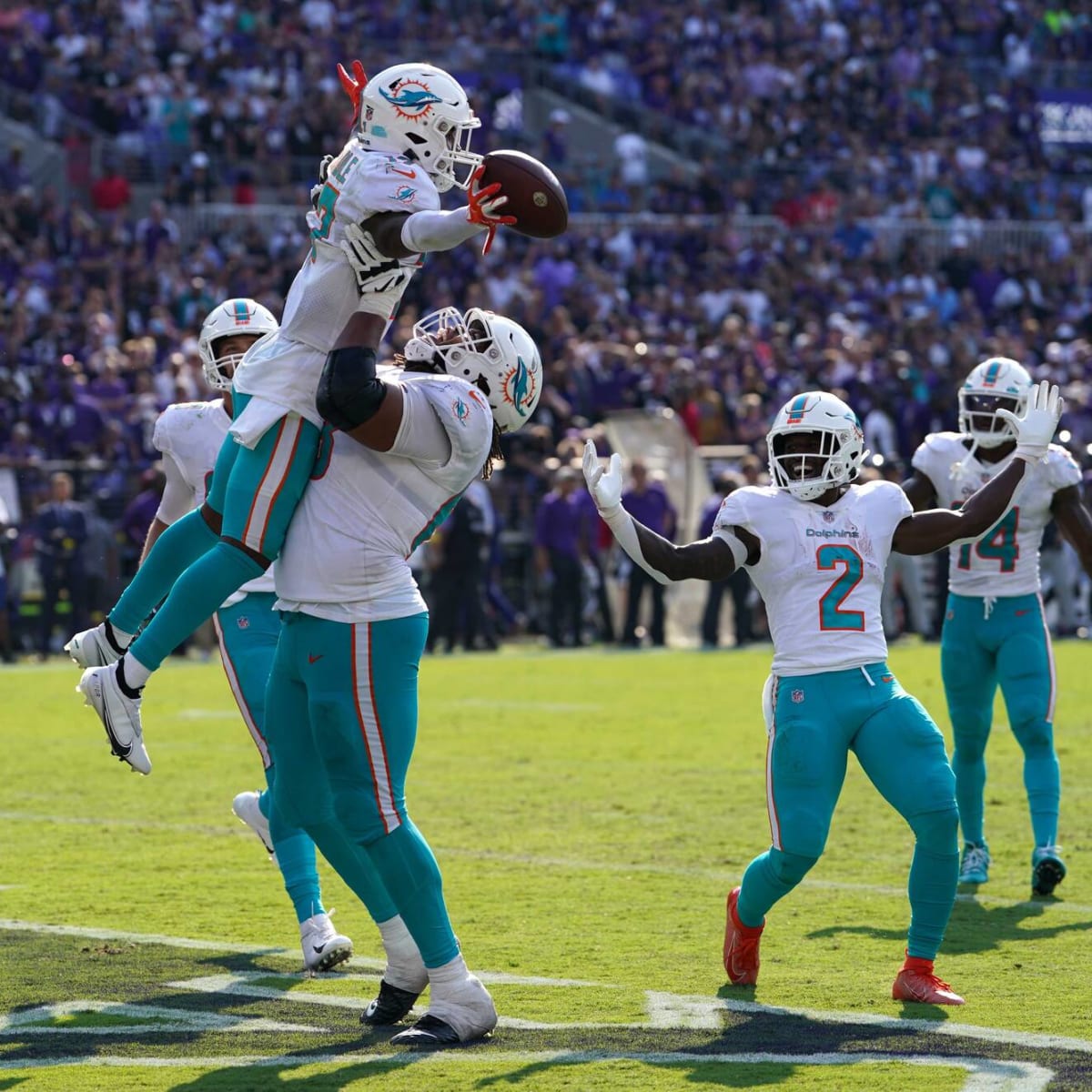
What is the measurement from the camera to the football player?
4.94 metres

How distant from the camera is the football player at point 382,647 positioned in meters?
4.94

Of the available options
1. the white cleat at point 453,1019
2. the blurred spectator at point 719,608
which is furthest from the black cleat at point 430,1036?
the blurred spectator at point 719,608

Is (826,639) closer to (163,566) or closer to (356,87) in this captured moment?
(163,566)

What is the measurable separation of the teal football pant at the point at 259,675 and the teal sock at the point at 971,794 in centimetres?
261

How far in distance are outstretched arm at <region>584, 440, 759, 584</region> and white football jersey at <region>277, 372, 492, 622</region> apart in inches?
19.2

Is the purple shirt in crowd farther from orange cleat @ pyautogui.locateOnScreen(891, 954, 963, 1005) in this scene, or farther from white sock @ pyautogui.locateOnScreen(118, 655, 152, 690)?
white sock @ pyautogui.locateOnScreen(118, 655, 152, 690)

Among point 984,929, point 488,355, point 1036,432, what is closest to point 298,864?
point 488,355

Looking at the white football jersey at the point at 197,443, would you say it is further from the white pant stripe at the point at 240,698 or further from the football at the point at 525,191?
the football at the point at 525,191

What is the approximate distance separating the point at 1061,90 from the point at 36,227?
17.5m

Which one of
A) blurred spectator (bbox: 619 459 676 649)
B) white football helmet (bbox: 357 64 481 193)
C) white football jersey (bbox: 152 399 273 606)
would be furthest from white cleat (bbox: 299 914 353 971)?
blurred spectator (bbox: 619 459 676 649)

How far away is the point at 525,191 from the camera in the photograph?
188 inches

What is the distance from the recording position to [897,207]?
27.3 meters

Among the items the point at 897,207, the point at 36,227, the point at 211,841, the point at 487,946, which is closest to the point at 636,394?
the point at 36,227

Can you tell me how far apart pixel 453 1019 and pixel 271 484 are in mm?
1409
